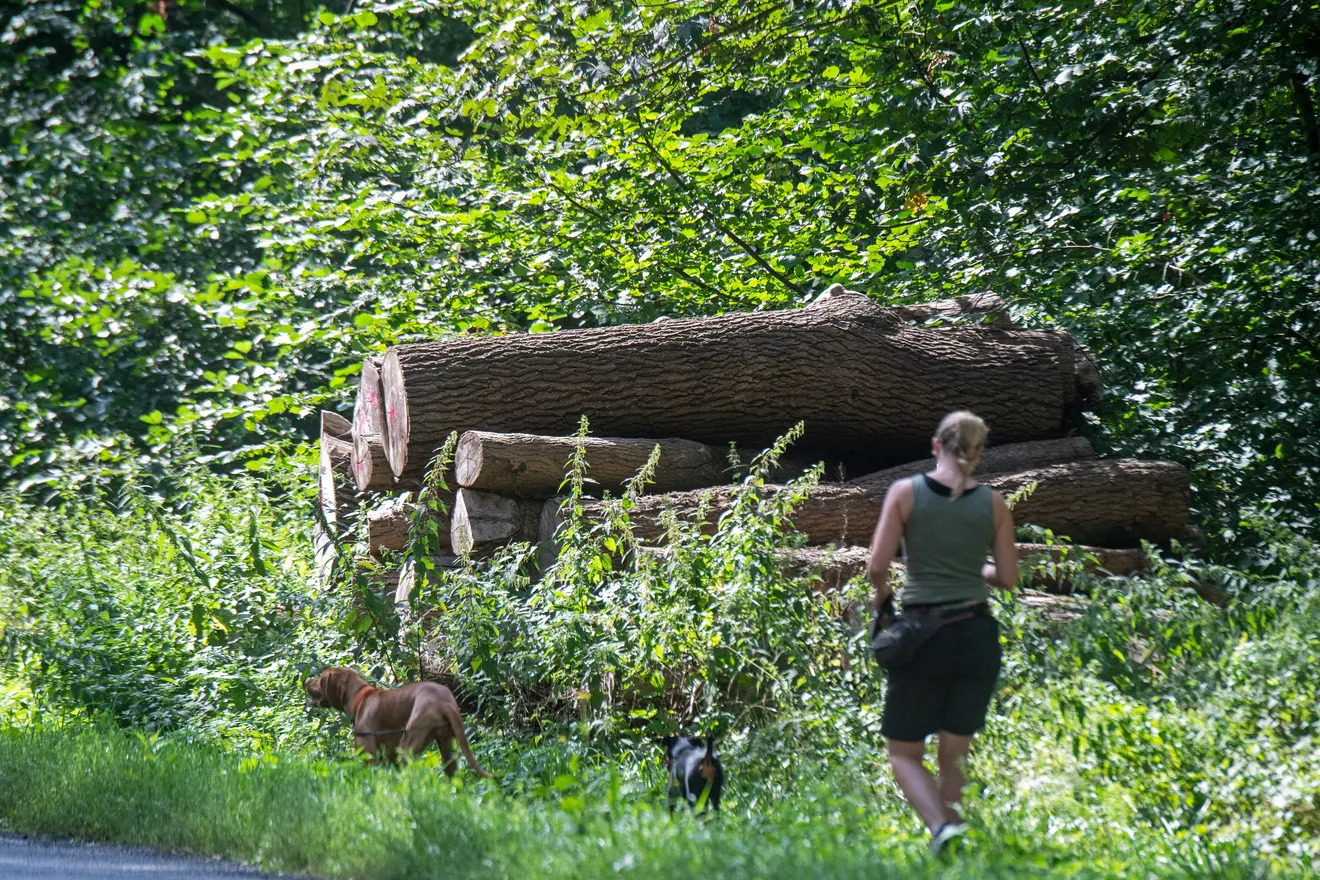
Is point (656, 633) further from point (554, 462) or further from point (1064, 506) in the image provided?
point (1064, 506)

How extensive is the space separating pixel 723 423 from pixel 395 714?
3623mm

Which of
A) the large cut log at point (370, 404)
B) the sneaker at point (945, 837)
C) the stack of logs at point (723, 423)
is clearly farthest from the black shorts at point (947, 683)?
the large cut log at point (370, 404)

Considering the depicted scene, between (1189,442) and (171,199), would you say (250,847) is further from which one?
(171,199)

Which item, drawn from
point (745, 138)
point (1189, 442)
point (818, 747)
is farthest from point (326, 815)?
point (745, 138)

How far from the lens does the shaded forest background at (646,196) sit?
1002cm

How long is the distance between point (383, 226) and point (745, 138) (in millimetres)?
4013

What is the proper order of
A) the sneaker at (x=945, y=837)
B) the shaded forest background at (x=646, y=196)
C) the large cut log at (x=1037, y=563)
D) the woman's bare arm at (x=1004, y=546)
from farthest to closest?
the shaded forest background at (x=646, y=196)
the large cut log at (x=1037, y=563)
the woman's bare arm at (x=1004, y=546)
the sneaker at (x=945, y=837)

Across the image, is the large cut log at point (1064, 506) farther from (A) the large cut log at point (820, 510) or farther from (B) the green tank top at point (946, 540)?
(B) the green tank top at point (946, 540)

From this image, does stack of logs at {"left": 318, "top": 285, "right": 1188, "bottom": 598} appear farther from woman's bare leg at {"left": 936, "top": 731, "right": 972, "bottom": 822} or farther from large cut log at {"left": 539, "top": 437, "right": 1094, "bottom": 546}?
woman's bare leg at {"left": 936, "top": 731, "right": 972, "bottom": 822}

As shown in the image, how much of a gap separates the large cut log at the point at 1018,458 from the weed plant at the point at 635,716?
3.60 ft

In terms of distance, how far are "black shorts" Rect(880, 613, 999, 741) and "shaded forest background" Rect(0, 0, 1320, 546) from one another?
5.61 m

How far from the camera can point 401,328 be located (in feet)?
43.4

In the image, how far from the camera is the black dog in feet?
17.3

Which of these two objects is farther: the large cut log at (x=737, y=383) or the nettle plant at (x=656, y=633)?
the large cut log at (x=737, y=383)
